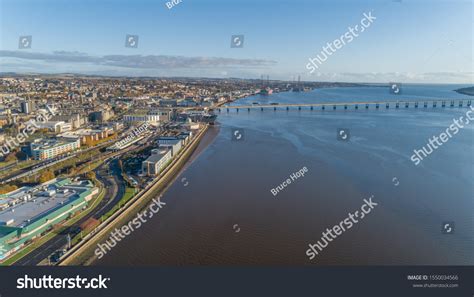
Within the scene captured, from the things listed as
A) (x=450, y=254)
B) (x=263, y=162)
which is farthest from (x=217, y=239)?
(x=263, y=162)

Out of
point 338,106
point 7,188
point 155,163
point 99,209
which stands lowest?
point 99,209

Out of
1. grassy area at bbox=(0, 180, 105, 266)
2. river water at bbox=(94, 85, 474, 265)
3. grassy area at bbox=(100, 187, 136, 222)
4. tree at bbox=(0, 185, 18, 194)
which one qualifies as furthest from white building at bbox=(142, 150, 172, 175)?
tree at bbox=(0, 185, 18, 194)

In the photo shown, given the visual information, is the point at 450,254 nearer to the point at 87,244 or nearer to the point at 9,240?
the point at 87,244
